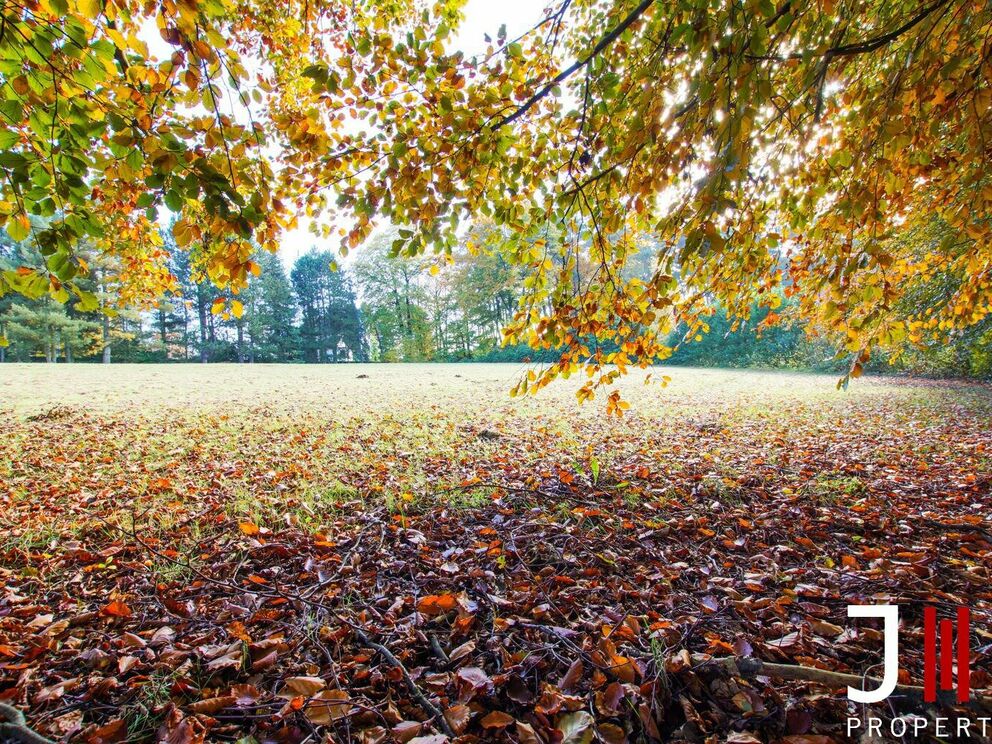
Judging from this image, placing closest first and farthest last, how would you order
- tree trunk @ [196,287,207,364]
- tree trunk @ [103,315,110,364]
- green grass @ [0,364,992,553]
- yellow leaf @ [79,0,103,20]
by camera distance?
yellow leaf @ [79,0,103,20], green grass @ [0,364,992,553], tree trunk @ [103,315,110,364], tree trunk @ [196,287,207,364]

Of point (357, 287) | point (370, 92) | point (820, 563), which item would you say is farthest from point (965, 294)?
point (357, 287)

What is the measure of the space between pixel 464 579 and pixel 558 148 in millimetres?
2753

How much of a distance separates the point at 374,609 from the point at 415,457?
110 inches

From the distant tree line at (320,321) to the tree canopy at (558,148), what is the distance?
2646 cm

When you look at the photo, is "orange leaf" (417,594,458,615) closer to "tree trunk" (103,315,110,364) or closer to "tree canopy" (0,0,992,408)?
"tree canopy" (0,0,992,408)

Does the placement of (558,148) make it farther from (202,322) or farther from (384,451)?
(202,322)

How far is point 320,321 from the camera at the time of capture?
41.0 m

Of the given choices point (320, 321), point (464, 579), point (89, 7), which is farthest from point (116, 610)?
point (320, 321)

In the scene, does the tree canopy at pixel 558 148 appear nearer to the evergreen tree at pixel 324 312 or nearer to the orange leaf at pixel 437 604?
the orange leaf at pixel 437 604

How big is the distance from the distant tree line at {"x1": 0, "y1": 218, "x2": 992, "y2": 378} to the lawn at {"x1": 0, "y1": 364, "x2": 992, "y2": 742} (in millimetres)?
25497

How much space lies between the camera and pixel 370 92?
2.39 meters

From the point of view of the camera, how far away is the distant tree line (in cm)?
2873

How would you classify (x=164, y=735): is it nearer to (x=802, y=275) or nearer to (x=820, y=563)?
(x=820, y=563)

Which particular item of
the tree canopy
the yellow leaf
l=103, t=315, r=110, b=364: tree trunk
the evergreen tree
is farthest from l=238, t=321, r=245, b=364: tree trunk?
the yellow leaf
